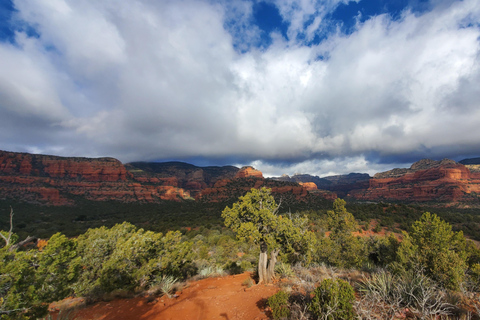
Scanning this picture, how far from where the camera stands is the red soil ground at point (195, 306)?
26.6 feet

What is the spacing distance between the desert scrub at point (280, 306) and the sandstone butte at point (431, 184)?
4977 inches

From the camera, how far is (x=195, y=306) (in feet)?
29.7

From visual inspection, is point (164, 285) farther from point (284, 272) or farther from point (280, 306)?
→ point (280, 306)

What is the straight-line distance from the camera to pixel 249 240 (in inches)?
427

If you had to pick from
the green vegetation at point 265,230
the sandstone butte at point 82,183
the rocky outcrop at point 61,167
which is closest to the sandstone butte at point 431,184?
the sandstone butte at point 82,183

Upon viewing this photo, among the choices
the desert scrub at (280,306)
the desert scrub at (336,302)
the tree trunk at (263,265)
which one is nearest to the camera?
the desert scrub at (336,302)

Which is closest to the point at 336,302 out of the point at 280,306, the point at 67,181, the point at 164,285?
the point at 280,306

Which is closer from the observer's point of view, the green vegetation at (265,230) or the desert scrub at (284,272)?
the green vegetation at (265,230)

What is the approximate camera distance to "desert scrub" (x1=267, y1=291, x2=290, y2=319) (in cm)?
626

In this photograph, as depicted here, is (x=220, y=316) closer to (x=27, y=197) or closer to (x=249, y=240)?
(x=249, y=240)

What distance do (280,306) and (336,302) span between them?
97.1 inches

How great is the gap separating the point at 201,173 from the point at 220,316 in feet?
628

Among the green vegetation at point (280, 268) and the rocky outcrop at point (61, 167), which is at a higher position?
the rocky outcrop at point (61, 167)

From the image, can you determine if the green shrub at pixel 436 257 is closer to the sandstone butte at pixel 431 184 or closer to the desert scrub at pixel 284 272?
the desert scrub at pixel 284 272
